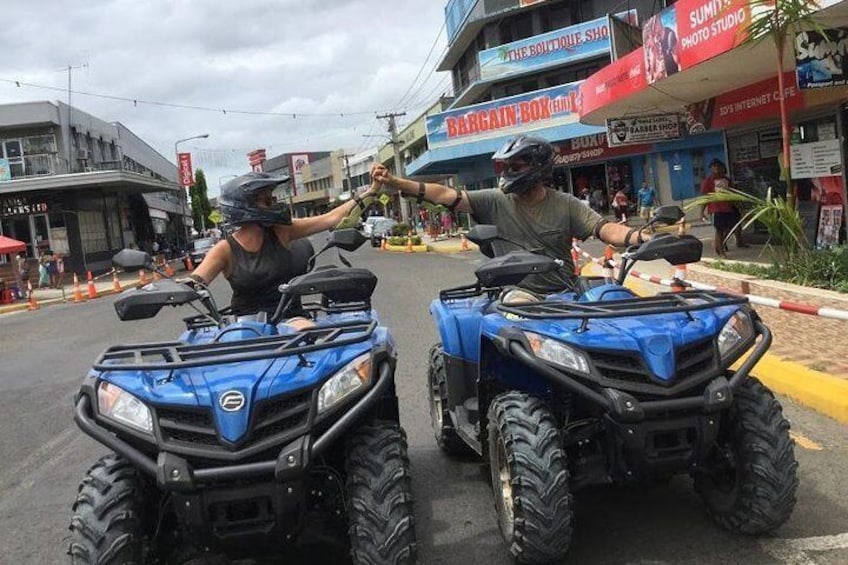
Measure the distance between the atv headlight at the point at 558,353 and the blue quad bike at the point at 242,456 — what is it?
63cm

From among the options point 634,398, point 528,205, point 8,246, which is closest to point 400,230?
point 8,246

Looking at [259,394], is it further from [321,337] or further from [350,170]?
[350,170]

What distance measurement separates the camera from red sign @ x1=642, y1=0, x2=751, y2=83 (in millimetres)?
10102

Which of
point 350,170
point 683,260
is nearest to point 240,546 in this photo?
point 683,260

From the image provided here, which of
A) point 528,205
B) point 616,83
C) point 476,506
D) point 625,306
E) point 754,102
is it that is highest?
point 616,83

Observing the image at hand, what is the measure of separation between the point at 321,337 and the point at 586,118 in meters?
16.7

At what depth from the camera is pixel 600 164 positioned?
118ft

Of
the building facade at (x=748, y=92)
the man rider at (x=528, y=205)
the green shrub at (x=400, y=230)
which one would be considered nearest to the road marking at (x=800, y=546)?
the man rider at (x=528, y=205)

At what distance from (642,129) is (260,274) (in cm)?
1527

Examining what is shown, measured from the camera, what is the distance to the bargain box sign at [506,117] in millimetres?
32344

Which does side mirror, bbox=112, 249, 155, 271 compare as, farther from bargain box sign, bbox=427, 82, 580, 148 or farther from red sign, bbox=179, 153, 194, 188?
red sign, bbox=179, 153, 194, 188

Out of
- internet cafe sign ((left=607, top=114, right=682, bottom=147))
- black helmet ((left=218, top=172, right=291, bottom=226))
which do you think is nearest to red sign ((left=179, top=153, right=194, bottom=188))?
internet cafe sign ((left=607, top=114, right=682, bottom=147))

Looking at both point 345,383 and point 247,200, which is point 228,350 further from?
point 247,200

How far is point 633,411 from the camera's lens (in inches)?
122
